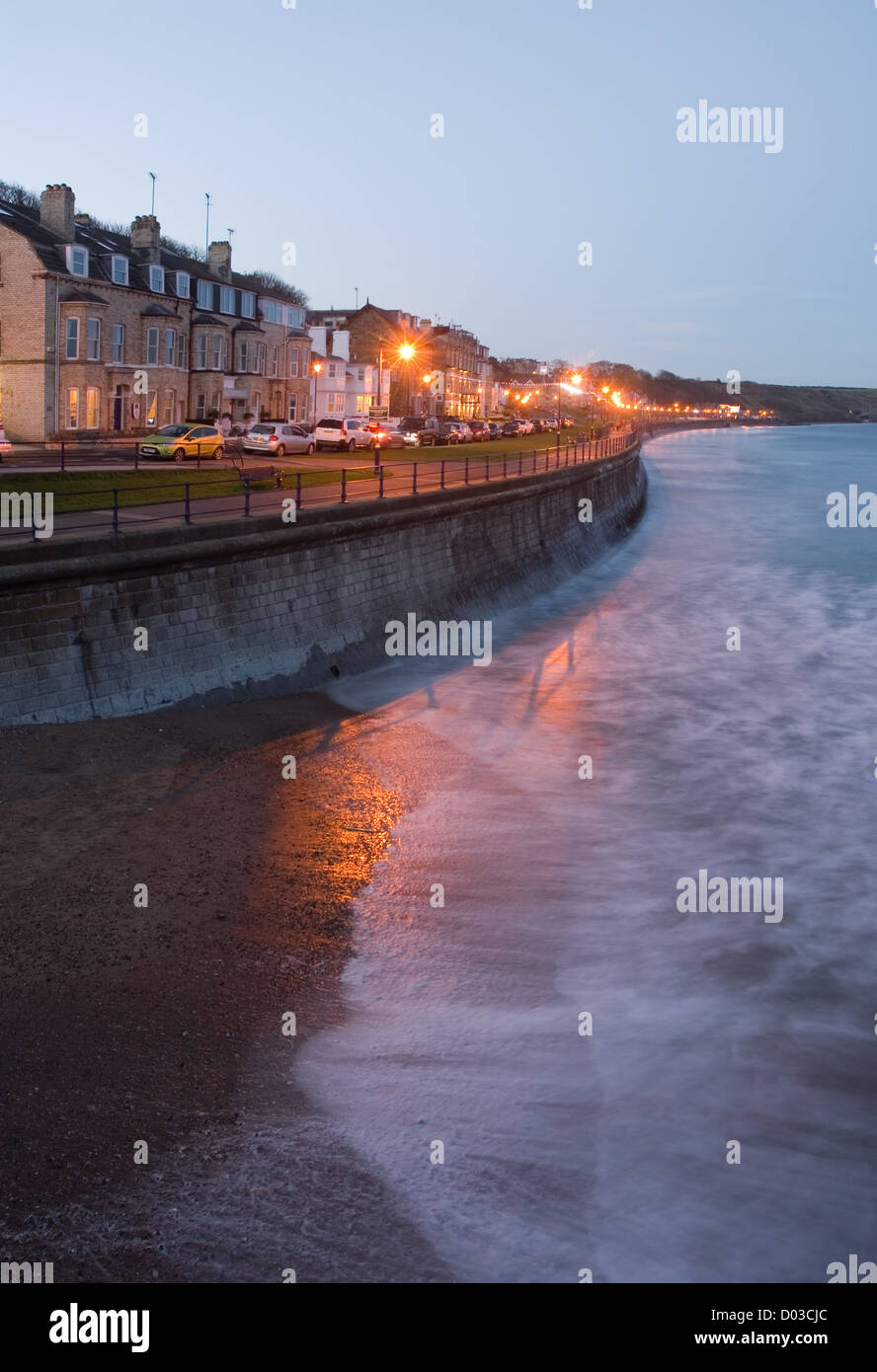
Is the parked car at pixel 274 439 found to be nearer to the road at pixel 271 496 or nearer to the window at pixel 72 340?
the road at pixel 271 496

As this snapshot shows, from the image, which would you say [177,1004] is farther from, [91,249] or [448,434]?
[448,434]

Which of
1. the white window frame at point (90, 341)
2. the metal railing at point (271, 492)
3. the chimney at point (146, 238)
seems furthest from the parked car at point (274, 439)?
the chimney at point (146, 238)

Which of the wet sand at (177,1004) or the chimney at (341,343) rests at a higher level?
the chimney at (341,343)

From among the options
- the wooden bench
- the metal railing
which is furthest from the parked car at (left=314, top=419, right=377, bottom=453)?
the wooden bench

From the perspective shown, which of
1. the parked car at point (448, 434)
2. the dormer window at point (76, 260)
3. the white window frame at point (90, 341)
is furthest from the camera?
the parked car at point (448, 434)

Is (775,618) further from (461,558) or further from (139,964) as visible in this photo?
(139,964)

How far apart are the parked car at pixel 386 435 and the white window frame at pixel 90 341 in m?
12.8

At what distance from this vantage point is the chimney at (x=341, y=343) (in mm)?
95463

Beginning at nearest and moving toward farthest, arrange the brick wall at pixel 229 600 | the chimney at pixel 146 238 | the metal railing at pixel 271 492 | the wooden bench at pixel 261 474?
1. the brick wall at pixel 229 600
2. the metal railing at pixel 271 492
3. the wooden bench at pixel 261 474
4. the chimney at pixel 146 238

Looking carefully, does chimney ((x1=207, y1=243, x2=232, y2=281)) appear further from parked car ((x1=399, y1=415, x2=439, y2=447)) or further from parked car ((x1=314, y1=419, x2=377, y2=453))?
parked car ((x1=314, y1=419, x2=377, y2=453))

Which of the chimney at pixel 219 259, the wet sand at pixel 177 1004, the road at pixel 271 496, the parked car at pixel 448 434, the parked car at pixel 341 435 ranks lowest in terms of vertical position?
the wet sand at pixel 177 1004

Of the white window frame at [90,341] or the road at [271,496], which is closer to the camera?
the road at [271,496]

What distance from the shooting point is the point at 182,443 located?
38.6m

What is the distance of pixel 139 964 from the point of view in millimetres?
11438
